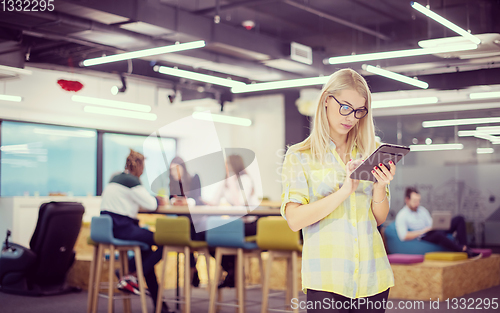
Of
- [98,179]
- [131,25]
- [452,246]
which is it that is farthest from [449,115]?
[98,179]

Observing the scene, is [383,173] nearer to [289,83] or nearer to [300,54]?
[289,83]

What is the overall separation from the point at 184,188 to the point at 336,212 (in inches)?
150

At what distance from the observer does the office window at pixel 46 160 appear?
8.68 metres

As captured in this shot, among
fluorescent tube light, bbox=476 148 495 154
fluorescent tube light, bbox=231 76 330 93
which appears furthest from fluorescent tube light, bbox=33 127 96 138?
fluorescent tube light, bbox=476 148 495 154

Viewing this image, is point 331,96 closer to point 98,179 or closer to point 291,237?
point 291,237

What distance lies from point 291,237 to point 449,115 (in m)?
3.53

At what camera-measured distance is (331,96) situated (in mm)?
1557

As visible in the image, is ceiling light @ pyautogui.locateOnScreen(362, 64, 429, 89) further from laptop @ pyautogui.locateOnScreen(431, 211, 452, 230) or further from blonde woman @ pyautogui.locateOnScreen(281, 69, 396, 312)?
blonde woman @ pyautogui.locateOnScreen(281, 69, 396, 312)

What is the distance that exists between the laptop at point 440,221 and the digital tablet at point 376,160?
549cm

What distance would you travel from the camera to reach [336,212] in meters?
1.53

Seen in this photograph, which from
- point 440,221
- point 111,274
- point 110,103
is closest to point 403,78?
point 440,221

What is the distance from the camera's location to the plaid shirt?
59.3 inches

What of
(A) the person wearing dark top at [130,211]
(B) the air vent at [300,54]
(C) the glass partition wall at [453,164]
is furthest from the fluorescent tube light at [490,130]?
(B) the air vent at [300,54]

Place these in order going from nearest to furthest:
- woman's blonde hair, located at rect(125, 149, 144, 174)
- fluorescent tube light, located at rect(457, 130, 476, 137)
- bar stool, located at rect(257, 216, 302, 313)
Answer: bar stool, located at rect(257, 216, 302, 313) < woman's blonde hair, located at rect(125, 149, 144, 174) < fluorescent tube light, located at rect(457, 130, 476, 137)
